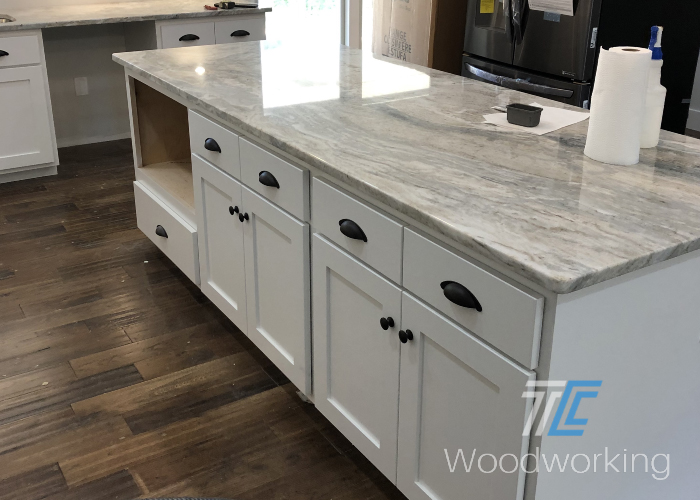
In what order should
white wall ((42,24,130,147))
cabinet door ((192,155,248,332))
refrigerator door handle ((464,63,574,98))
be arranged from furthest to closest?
1. white wall ((42,24,130,147))
2. refrigerator door handle ((464,63,574,98))
3. cabinet door ((192,155,248,332))

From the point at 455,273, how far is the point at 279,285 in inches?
32.8

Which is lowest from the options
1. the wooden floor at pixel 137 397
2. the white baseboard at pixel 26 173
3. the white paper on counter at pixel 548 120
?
the wooden floor at pixel 137 397

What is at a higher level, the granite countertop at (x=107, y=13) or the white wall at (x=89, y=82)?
the granite countertop at (x=107, y=13)

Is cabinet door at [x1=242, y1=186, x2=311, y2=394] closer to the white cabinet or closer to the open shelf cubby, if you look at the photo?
the open shelf cubby

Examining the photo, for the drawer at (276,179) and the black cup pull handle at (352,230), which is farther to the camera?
the drawer at (276,179)

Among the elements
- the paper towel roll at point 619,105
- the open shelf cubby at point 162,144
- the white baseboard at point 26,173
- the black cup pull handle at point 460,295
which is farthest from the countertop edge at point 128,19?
the black cup pull handle at point 460,295

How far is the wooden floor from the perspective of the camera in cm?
194

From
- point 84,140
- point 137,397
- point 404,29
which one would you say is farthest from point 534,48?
point 84,140

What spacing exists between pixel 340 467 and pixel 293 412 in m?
0.29

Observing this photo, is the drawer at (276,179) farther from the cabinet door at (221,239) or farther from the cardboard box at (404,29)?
the cardboard box at (404,29)

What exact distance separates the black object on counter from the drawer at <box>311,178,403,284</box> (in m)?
0.60

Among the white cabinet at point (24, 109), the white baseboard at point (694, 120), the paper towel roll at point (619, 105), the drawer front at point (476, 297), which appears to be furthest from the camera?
the white baseboard at point (694, 120)

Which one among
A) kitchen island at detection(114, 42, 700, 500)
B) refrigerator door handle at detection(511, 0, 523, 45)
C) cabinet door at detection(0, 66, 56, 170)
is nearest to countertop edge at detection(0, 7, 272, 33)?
cabinet door at detection(0, 66, 56, 170)

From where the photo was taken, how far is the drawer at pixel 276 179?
5.98 ft
